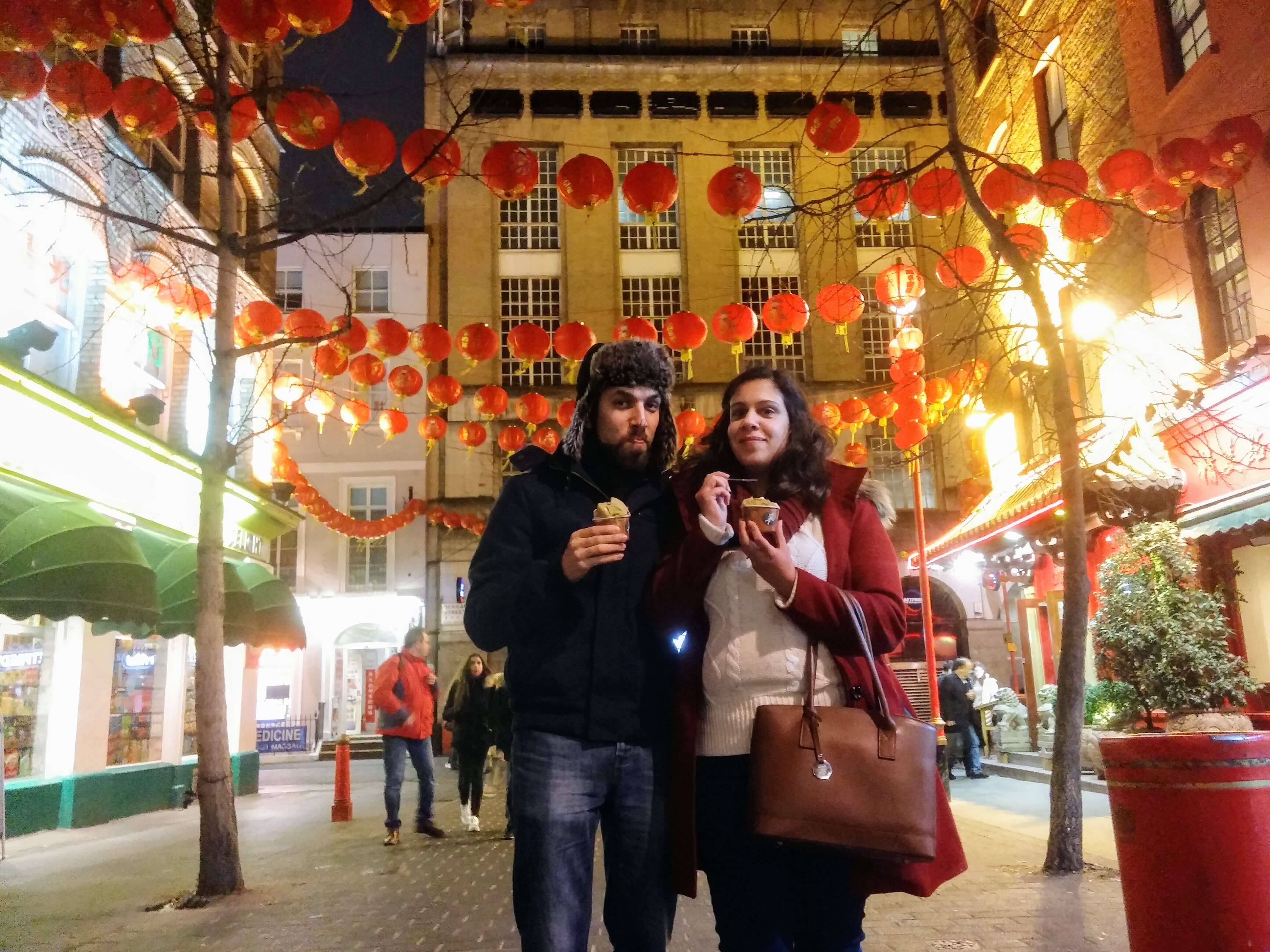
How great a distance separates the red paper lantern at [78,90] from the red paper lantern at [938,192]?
792 cm

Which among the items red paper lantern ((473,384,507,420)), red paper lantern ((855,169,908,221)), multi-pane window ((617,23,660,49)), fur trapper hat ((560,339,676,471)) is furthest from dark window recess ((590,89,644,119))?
fur trapper hat ((560,339,676,471))

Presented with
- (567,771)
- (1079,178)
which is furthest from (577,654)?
(1079,178)

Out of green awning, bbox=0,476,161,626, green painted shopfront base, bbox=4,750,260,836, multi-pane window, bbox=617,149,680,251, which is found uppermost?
multi-pane window, bbox=617,149,680,251

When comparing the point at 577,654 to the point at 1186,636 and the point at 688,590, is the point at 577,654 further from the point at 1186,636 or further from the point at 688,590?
the point at 1186,636

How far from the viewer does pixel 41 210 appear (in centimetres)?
1132

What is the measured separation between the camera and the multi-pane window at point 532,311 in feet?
99.9

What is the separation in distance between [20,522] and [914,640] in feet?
34.2

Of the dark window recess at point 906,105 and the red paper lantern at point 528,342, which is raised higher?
the dark window recess at point 906,105

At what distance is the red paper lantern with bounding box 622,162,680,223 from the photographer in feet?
34.8

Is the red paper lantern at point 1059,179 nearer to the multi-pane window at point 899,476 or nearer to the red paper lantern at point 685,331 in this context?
the red paper lantern at point 685,331

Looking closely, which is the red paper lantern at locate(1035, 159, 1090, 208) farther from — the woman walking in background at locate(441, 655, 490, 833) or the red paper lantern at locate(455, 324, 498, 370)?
the red paper lantern at locate(455, 324, 498, 370)

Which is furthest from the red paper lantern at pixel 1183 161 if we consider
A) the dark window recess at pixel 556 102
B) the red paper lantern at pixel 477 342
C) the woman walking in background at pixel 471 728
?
the dark window recess at pixel 556 102

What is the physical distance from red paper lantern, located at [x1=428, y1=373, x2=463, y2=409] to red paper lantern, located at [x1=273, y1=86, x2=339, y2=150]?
8323 millimetres

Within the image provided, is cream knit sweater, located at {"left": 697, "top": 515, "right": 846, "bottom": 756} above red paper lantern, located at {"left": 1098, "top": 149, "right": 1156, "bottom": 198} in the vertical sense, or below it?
below
